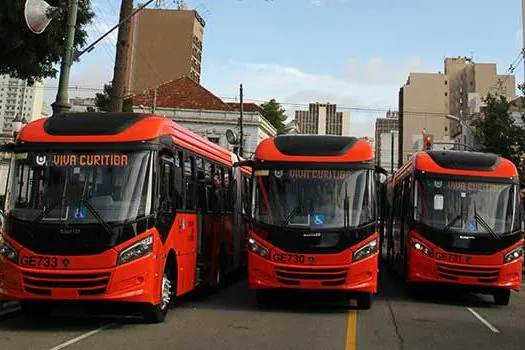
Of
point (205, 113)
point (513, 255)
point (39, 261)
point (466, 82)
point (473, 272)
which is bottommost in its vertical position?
point (473, 272)

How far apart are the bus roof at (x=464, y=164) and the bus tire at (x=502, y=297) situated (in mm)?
2482

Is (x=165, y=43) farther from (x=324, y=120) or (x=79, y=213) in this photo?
(x=79, y=213)

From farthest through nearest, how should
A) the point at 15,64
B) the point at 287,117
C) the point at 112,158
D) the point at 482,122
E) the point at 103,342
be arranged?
the point at 287,117
the point at 482,122
the point at 15,64
the point at 112,158
the point at 103,342

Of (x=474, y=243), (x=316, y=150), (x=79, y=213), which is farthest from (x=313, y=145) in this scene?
(x=79, y=213)

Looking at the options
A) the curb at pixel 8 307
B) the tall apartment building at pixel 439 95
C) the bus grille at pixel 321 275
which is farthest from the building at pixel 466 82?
the curb at pixel 8 307

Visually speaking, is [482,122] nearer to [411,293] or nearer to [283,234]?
[411,293]

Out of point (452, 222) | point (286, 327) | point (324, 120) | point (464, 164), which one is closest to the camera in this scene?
point (286, 327)

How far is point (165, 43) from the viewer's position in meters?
102

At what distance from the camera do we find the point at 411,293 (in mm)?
15070

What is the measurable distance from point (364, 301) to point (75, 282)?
5405 millimetres

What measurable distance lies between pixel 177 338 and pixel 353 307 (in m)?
4.63

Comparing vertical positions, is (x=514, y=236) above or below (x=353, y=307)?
above

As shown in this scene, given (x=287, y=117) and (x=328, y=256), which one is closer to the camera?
(x=328, y=256)

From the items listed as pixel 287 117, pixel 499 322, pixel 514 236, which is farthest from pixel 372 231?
pixel 287 117
